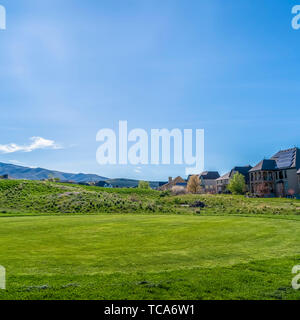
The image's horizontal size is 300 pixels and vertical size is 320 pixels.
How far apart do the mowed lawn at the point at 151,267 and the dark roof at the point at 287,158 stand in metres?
58.4

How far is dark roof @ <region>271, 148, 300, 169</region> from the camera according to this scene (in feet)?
204

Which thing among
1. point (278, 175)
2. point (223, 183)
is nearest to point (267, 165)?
point (278, 175)

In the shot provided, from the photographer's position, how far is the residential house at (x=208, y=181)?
10775 cm

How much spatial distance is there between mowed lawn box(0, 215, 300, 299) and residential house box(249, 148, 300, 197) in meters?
57.9

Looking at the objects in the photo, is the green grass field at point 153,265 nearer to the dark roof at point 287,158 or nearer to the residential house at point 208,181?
the dark roof at point 287,158

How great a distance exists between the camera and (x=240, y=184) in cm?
7225

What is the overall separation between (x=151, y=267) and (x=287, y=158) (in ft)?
223

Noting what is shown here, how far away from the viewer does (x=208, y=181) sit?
365 feet

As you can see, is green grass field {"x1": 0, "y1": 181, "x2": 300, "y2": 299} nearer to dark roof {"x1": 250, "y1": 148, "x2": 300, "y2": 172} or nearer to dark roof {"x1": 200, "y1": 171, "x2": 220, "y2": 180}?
dark roof {"x1": 250, "y1": 148, "x2": 300, "y2": 172}

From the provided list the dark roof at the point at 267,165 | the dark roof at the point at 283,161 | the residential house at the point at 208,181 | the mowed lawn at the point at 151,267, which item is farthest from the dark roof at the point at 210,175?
the mowed lawn at the point at 151,267

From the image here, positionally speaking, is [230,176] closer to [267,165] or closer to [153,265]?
[267,165]

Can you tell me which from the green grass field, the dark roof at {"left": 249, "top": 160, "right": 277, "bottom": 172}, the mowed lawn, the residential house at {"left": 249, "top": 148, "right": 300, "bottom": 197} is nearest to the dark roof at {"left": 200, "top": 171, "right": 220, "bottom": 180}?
the residential house at {"left": 249, "top": 148, "right": 300, "bottom": 197}
